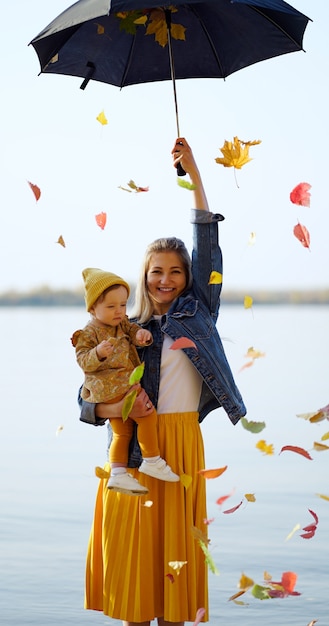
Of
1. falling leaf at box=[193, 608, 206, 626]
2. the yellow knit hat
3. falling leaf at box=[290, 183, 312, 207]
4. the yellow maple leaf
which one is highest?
the yellow maple leaf

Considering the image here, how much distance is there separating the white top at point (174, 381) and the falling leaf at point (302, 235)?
0.55 meters

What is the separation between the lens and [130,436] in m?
3.97

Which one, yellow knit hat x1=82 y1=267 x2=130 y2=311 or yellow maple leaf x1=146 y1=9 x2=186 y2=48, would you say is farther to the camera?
yellow maple leaf x1=146 y1=9 x2=186 y2=48

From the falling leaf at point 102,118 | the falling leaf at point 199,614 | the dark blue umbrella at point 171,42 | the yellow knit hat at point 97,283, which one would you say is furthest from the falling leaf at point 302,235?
the falling leaf at point 199,614

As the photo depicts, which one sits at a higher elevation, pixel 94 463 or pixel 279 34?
pixel 279 34

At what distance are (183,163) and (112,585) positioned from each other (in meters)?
1.35

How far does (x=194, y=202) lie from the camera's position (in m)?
4.04

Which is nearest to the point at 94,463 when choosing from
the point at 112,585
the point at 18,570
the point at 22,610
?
the point at 18,570

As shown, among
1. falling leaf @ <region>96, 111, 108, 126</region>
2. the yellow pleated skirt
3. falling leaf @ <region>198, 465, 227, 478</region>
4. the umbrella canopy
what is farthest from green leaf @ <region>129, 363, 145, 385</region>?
the umbrella canopy

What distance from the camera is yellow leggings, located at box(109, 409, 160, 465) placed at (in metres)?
3.86

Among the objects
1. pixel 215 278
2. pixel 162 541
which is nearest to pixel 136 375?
pixel 215 278

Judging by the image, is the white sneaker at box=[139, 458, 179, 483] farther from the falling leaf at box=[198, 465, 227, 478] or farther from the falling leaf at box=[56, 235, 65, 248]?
the falling leaf at box=[56, 235, 65, 248]

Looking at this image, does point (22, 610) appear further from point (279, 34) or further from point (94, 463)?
point (94, 463)

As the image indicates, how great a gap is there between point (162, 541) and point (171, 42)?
1.71m
